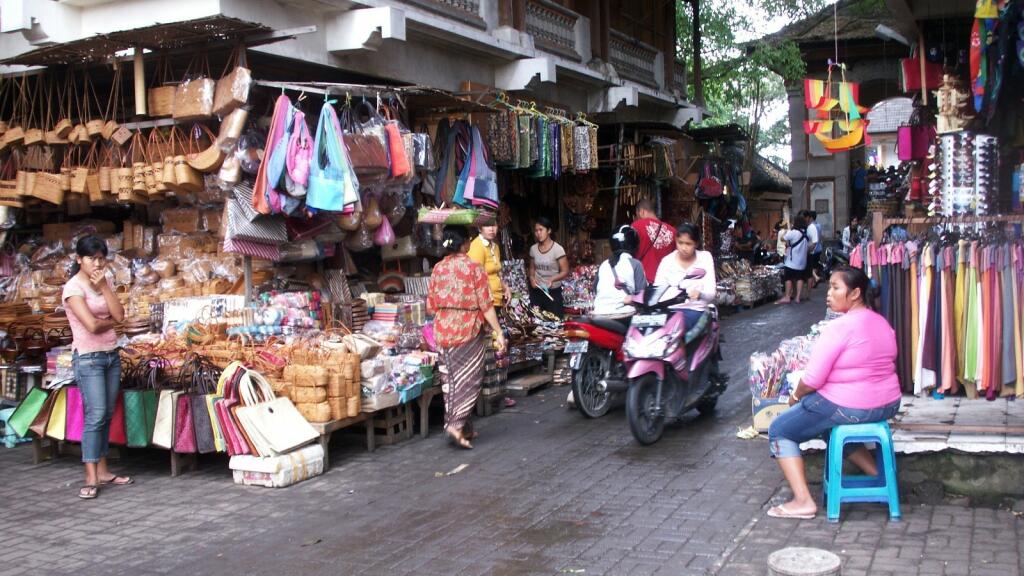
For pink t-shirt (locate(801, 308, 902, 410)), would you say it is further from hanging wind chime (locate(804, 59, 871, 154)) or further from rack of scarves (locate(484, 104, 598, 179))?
hanging wind chime (locate(804, 59, 871, 154))

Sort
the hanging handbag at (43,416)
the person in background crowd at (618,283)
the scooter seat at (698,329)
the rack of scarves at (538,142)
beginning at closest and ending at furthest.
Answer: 1. the hanging handbag at (43,416)
2. the scooter seat at (698,329)
3. the person in background crowd at (618,283)
4. the rack of scarves at (538,142)

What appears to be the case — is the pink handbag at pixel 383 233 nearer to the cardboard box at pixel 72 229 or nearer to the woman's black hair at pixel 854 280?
the cardboard box at pixel 72 229

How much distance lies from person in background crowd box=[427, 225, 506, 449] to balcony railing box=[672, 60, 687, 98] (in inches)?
503

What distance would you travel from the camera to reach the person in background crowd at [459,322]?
762 centimetres

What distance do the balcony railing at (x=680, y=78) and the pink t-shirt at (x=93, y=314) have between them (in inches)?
579

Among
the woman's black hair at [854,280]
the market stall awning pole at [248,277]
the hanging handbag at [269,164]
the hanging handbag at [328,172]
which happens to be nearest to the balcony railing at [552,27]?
the hanging handbag at [328,172]

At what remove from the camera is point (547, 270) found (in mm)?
11258

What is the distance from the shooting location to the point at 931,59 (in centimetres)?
971

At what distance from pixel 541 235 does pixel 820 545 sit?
20.7 feet

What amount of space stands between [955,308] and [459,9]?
24.3 feet

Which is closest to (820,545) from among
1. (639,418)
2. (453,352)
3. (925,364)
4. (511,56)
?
(925,364)

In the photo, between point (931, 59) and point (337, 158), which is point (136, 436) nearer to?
point (337, 158)

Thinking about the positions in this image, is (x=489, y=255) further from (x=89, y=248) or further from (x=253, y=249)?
(x=89, y=248)

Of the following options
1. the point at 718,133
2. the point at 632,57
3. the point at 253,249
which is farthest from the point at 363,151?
the point at 718,133
